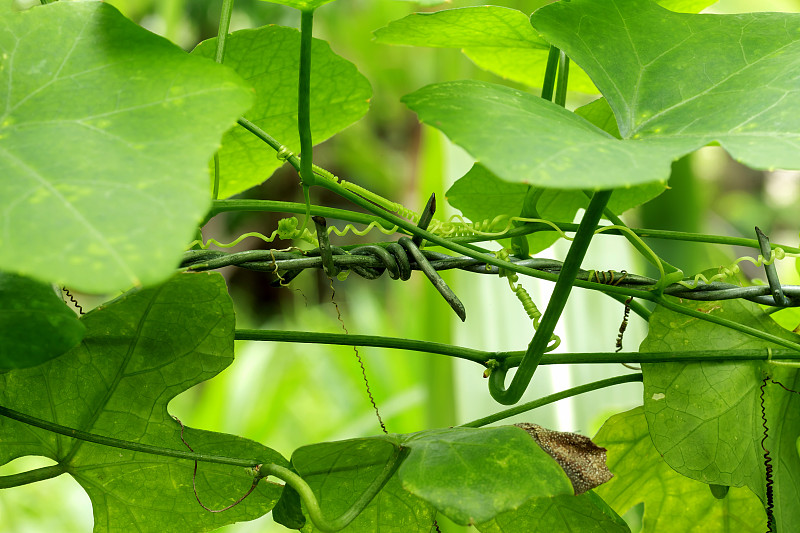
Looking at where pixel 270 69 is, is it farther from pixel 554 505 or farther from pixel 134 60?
pixel 554 505

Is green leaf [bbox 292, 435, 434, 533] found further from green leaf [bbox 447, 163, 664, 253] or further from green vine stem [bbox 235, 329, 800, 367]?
green leaf [bbox 447, 163, 664, 253]

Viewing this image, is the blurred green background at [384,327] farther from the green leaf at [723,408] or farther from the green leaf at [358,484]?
the green leaf at [723,408]

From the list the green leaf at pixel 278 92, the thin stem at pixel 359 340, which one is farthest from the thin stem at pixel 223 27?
the thin stem at pixel 359 340

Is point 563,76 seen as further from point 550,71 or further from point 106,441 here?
point 106,441

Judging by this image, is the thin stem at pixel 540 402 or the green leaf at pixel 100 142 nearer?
the green leaf at pixel 100 142

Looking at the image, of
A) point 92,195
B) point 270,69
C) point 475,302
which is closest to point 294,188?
point 475,302

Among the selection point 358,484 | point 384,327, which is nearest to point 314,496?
point 358,484
